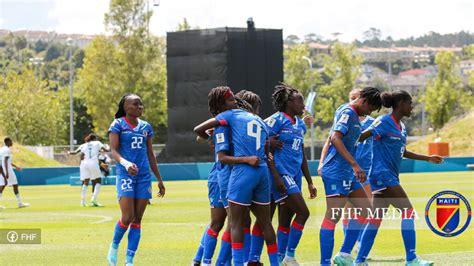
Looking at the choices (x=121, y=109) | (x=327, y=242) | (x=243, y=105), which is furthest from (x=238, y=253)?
(x=121, y=109)

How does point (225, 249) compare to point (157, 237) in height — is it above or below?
above

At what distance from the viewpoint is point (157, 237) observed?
1736 cm

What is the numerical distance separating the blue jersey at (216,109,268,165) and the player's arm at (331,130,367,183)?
1213mm

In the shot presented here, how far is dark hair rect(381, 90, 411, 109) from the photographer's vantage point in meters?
12.2

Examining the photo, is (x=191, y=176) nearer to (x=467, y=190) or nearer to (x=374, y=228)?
(x=467, y=190)

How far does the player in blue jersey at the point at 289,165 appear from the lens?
11.8 metres

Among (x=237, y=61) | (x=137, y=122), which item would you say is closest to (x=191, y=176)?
(x=237, y=61)

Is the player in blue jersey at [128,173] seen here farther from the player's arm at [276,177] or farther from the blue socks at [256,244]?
the player's arm at [276,177]

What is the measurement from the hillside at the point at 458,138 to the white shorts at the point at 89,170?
4073cm

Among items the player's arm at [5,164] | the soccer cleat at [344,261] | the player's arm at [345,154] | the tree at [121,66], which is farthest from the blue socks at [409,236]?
the tree at [121,66]

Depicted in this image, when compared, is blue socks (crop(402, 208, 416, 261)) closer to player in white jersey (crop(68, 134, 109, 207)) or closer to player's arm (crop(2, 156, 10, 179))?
player in white jersey (crop(68, 134, 109, 207))

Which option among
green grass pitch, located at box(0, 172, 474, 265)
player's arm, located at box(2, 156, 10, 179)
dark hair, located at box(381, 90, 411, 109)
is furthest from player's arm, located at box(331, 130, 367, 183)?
player's arm, located at box(2, 156, 10, 179)

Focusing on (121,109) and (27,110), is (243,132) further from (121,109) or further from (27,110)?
(27,110)

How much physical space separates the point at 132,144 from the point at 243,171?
2497mm
